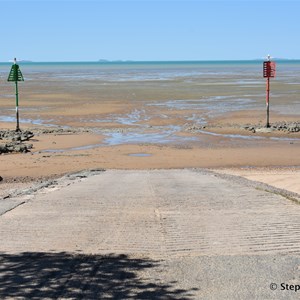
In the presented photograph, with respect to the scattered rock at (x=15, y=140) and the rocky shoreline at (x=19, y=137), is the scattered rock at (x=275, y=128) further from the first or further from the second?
the scattered rock at (x=15, y=140)

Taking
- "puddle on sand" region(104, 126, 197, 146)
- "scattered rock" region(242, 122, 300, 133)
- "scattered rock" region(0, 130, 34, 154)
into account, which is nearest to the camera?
"scattered rock" region(0, 130, 34, 154)

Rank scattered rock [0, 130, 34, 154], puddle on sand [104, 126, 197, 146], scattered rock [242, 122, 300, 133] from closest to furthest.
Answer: scattered rock [0, 130, 34, 154] < puddle on sand [104, 126, 197, 146] < scattered rock [242, 122, 300, 133]

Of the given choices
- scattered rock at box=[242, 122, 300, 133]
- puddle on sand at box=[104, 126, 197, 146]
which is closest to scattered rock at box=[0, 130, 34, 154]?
puddle on sand at box=[104, 126, 197, 146]

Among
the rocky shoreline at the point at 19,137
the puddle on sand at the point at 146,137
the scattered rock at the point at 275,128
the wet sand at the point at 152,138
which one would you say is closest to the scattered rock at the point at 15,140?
the rocky shoreline at the point at 19,137

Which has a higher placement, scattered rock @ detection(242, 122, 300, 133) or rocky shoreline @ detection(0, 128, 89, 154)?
scattered rock @ detection(242, 122, 300, 133)

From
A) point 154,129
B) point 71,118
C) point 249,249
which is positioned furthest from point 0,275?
point 71,118

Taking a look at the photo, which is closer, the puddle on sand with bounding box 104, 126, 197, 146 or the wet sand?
the wet sand

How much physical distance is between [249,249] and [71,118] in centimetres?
2757

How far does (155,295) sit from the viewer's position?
5.67m

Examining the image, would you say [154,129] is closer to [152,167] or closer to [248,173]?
[152,167]

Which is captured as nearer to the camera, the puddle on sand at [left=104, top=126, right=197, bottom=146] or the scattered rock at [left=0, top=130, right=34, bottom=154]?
the scattered rock at [left=0, top=130, right=34, bottom=154]

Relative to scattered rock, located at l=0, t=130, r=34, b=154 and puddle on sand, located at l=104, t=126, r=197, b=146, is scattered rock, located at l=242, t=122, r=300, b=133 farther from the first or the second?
scattered rock, located at l=0, t=130, r=34, b=154

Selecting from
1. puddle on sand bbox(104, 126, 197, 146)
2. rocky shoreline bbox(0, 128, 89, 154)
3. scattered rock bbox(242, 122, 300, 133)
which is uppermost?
scattered rock bbox(242, 122, 300, 133)

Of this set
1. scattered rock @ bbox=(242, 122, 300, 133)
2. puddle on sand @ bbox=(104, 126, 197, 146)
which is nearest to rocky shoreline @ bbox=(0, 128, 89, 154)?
puddle on sand @ bbox=(104, 126, 197, 146)
